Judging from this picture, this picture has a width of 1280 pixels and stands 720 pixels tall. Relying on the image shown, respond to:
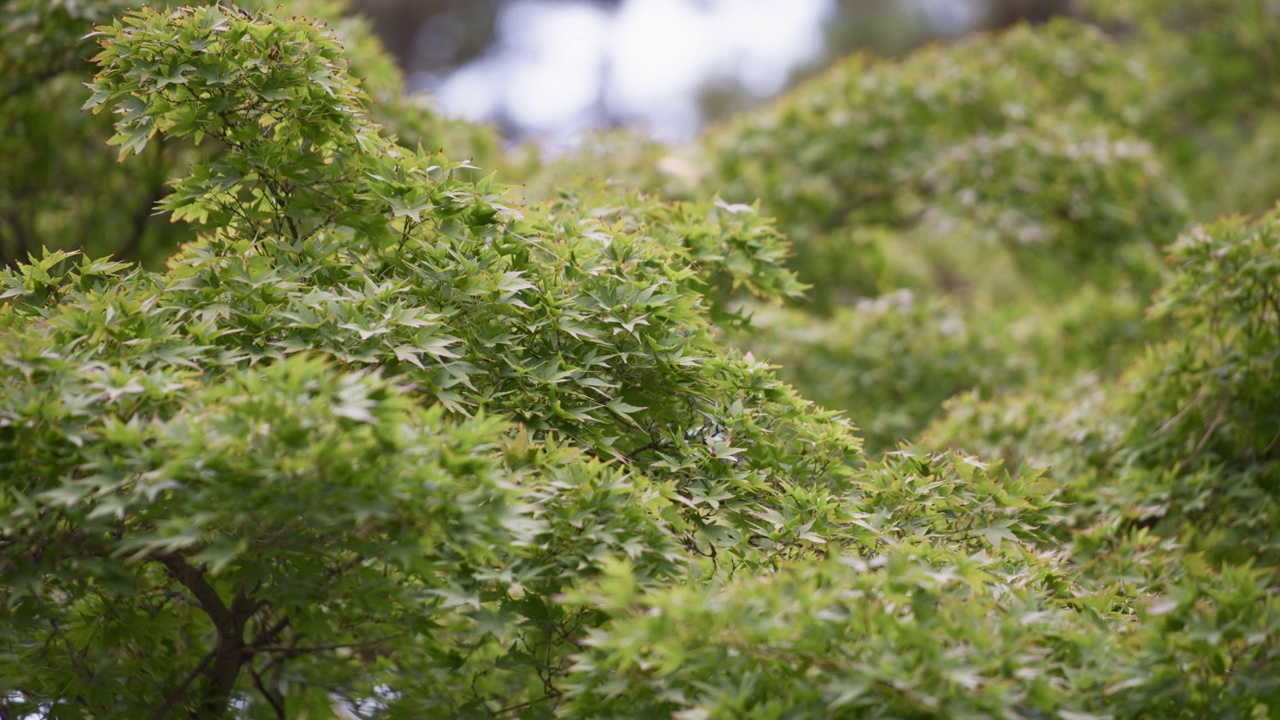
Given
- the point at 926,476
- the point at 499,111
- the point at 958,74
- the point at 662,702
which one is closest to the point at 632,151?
the point at 958,74

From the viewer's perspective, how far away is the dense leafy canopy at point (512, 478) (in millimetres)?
2145

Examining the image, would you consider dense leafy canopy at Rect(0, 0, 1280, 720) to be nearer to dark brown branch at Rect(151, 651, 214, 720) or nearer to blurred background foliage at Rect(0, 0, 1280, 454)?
dark brown branch at Rect(151, 651, 214, 720)

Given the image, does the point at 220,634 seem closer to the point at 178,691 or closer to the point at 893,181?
the point at 178,691

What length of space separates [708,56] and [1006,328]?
53.3 ft

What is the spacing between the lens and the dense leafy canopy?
2145mm

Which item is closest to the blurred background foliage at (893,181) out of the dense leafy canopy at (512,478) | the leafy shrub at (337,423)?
the dense leafy canopy at (512,478)

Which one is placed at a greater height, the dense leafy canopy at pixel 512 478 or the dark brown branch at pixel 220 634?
the dense leafy canopy at pixel 512 478

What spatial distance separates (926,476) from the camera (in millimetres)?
2898

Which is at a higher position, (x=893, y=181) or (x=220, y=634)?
(x=893, y=181)

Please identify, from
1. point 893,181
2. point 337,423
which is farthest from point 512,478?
point 893,181

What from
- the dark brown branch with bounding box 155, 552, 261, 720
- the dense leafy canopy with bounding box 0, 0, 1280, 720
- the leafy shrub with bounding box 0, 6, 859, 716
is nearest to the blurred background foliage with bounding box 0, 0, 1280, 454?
the dense leafy canopy with bounding box 0, 0, 1280, 720

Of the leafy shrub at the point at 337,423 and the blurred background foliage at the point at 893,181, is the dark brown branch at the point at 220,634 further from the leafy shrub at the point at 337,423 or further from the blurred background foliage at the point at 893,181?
the blurred background foliage at the point at 893,181

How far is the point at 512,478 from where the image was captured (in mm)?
2352

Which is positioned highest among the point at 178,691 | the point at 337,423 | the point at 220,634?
the point at 337,423
